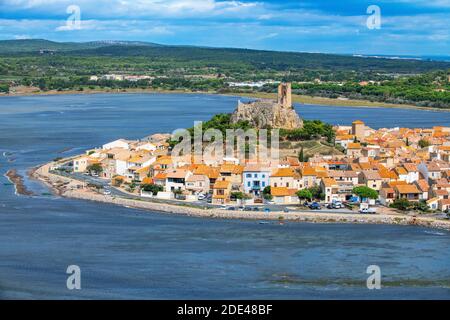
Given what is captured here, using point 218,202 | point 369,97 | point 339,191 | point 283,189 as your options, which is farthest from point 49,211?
point 369,97

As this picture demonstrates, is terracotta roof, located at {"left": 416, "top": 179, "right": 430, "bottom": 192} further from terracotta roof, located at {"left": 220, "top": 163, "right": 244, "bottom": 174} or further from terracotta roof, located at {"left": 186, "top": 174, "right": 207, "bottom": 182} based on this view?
terracotta roof, located at {"left": 186, "top": 174, "right": 207, "bottom": 182}

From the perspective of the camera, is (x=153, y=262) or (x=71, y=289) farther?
(x=153, y=262)

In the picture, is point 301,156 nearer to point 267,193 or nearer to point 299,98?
point 267,193


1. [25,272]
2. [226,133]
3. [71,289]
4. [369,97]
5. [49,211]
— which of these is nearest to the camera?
[71,289]

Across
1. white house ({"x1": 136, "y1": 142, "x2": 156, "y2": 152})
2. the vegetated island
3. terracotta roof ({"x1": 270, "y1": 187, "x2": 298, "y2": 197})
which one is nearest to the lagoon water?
the vegetated island

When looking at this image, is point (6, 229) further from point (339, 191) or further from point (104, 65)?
point (104, 65)
